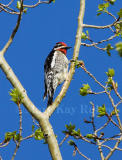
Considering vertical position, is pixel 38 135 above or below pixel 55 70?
below

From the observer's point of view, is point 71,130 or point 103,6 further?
point 103,6

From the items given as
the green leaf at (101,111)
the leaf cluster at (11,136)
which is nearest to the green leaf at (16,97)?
the leaf cluster at (11,136)

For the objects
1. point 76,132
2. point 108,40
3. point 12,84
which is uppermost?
point 108,40

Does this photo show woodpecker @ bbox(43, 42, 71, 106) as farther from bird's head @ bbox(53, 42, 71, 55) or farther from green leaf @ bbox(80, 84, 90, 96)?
green leaf @ bbox(80, 84, 90, 96)

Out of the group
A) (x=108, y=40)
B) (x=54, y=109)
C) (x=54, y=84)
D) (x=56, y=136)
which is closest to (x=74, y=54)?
(x=108, y=40)

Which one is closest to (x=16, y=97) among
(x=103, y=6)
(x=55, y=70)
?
(x=103, y=6)

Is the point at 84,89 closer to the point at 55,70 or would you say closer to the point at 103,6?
the point at 103,6

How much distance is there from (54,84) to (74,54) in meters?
2.17

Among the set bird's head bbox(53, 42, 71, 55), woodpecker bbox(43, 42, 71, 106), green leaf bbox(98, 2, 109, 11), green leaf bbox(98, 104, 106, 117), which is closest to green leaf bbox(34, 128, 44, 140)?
green leaf bbox(98, 104, 106, 117)

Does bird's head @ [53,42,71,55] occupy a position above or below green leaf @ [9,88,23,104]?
above

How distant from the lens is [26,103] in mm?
3240

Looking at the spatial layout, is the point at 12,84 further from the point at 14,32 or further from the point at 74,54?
the point at 74,54

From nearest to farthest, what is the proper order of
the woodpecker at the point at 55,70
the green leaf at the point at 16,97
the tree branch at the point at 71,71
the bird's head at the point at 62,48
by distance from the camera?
the green leaf at the point at 16,97 < the tree branch at the point at 71,71 < the woodpecker at the point at 55,70 < the bird's head at the point at 62,48

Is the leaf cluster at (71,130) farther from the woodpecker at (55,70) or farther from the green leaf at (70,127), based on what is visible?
the woodpecker at (55,70)
